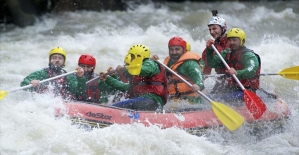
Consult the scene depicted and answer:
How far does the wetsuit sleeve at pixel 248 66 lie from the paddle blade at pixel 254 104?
28 cm

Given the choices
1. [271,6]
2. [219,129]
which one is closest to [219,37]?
[219,129]

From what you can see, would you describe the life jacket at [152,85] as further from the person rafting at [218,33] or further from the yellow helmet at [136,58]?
the person rafting at [218,33]

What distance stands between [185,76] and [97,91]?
1.23 metres

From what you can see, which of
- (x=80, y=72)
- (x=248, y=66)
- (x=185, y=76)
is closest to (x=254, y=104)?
(x=248, y=66)

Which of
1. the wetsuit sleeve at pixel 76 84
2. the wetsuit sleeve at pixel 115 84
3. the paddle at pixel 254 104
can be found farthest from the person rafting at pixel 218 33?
the wetsuit sleeve at pixel 76 84

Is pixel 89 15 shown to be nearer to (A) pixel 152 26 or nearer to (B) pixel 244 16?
(A) pixel 152 26

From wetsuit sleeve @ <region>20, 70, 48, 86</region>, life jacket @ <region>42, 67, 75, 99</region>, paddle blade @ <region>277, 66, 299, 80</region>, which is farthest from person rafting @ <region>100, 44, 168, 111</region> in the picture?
paddle blade @ <region>277, 66, 299, 80</region>

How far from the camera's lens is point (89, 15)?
1472 cm

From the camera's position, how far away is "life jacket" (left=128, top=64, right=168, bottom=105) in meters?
→ 6.92

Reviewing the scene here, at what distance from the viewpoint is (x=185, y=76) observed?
7359mm

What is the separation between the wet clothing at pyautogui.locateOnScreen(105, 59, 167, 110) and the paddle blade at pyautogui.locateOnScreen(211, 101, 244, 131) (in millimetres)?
713

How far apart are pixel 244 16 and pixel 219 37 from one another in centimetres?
788

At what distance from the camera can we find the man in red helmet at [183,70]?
7.20m

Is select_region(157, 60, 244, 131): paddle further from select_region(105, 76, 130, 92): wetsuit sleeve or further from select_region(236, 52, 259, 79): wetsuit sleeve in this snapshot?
select_region(105, 76, 130, 92): wetsuit sleeve
